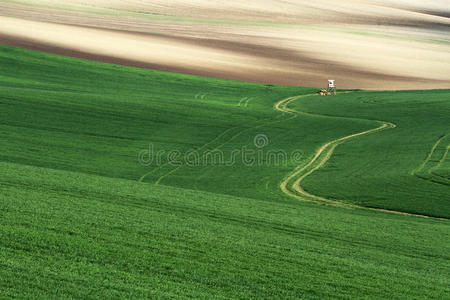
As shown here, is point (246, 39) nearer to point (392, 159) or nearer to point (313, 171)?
point (392, 159)

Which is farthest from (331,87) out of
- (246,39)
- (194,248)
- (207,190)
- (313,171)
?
(194,248)

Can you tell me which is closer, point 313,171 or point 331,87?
point 313,171

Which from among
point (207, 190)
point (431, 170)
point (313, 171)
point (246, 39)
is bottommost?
point (207, 190)

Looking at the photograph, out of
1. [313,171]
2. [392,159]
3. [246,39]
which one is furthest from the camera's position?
[246,39]

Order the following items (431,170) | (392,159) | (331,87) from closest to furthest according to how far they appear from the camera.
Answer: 1. (431,170)
2. (392,159)
3. (331,87)

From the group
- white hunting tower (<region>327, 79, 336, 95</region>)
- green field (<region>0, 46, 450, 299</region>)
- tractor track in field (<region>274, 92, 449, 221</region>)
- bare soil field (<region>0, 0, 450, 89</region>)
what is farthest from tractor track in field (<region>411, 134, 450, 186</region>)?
bare soil field (<region>0, 0, 450, 89</region>)

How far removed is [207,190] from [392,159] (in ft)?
38.4

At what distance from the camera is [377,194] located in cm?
2923

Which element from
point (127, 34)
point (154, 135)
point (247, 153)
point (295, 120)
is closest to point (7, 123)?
point (154, 135)

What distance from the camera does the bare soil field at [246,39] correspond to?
65125 mm

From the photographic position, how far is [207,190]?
30.0 metres

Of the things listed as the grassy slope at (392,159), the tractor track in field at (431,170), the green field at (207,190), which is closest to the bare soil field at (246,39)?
the green field at (207,190)

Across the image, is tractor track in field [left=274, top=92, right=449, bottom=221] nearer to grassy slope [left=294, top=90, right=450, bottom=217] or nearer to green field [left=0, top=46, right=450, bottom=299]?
green field [left=0, top=46, right=450, bottom=299]

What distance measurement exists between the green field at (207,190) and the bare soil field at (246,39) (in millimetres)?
4826
